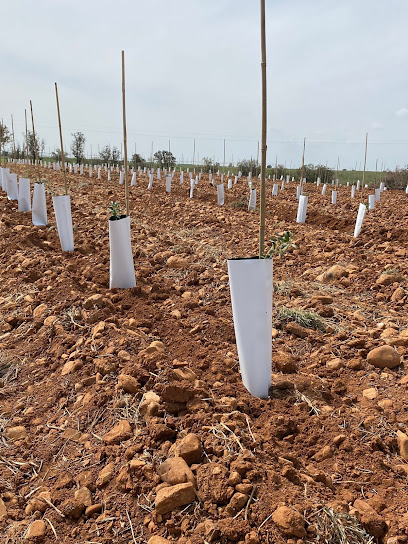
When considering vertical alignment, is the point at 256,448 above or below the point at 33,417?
above


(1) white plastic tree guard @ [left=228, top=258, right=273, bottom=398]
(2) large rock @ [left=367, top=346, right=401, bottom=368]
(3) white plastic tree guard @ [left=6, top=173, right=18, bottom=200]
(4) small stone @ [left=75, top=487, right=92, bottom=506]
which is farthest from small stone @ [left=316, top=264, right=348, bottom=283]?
(3) white plastic tree guard @ [left=6, top=173, right=18, bottom=200]

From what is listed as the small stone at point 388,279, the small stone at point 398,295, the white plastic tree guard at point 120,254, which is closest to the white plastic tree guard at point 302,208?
the small stone at point 388,279

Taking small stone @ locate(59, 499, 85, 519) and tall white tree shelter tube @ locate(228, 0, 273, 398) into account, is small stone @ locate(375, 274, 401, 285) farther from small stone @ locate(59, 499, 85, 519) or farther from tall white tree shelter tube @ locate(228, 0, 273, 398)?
small stone @ locate(59, 499, 85, 519)

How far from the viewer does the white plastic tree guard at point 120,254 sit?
13.3ft

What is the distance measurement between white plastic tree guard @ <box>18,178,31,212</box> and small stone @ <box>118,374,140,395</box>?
6.80 meters

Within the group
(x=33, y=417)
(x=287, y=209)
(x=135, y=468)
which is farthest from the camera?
(x=287, y=209)

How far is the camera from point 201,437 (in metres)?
1.88

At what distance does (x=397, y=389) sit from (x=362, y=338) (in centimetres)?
66

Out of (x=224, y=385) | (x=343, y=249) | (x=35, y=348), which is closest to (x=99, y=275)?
(x=35, y=348)

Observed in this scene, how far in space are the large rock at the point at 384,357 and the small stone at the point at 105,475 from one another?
76.3 inches

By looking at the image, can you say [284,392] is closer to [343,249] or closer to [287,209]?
[343,249]

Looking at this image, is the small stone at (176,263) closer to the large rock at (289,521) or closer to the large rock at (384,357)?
the large rock at (384,357)

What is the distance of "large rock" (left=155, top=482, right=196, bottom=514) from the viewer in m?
1.57

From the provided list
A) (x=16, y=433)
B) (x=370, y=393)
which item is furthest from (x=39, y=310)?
(x=370, y=393)
